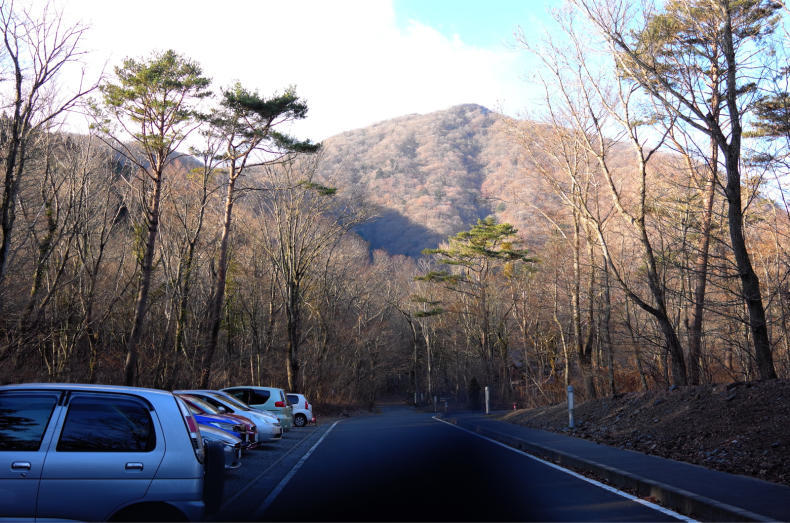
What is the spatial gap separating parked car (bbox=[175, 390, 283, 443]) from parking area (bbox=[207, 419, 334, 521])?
0.38m

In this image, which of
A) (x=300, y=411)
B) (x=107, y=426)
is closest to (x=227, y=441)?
(x=107, y=426)

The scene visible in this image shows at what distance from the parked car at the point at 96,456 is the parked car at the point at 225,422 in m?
7.74

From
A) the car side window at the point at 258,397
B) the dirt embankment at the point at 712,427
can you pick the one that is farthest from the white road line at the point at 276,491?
the car side window at the point at 258,397

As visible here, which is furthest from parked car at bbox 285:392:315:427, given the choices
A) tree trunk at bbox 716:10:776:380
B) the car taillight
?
the car taillight

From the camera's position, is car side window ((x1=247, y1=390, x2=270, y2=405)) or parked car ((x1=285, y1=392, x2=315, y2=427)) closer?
car side window ((x1=247, y1=390, x2=270, y2=405))

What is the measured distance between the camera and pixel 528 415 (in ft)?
84.1

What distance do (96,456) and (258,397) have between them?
58.8ft

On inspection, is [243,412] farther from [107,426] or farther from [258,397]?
[107,426]

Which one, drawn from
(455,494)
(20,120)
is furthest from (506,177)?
(455,494)

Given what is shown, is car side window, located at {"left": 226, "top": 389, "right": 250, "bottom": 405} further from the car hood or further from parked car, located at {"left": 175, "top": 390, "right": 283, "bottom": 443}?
the car hood

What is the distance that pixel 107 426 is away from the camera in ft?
17.7

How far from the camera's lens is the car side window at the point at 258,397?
74.2ft

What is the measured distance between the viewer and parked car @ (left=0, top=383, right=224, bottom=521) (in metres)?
5.14

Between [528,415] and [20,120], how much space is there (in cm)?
2062
